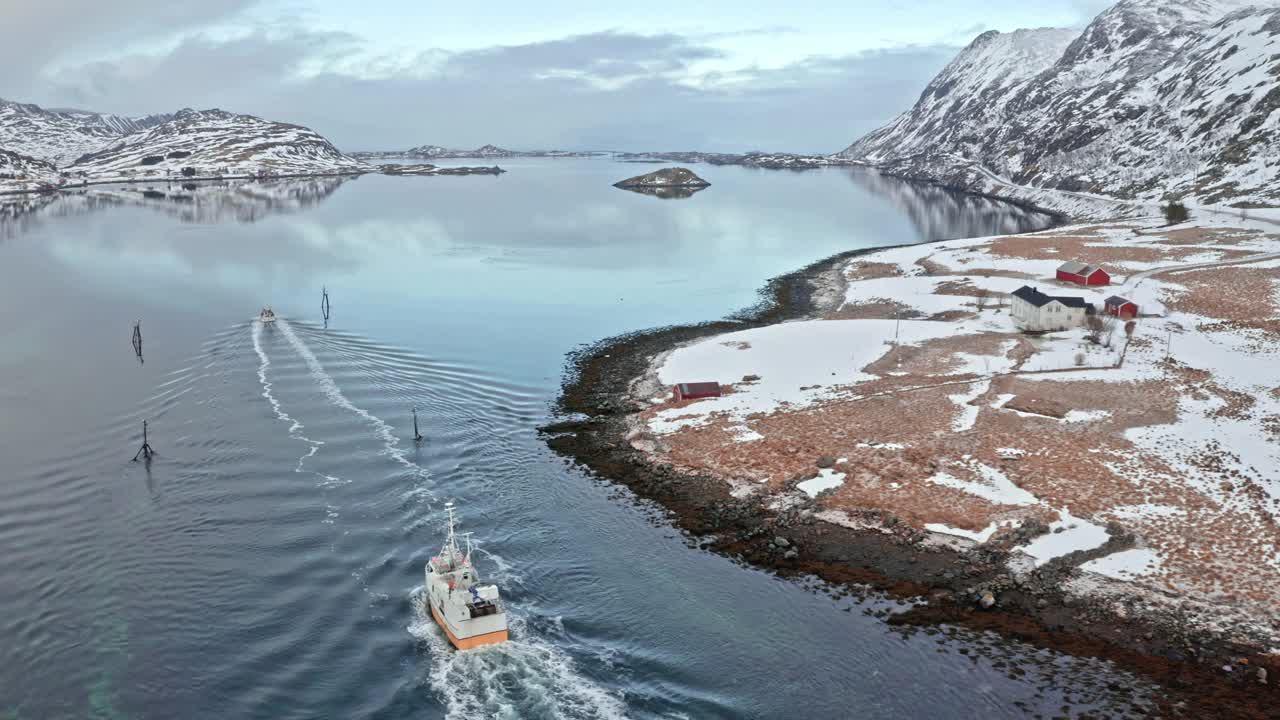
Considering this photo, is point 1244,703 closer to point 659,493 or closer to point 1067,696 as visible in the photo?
point 1067,696

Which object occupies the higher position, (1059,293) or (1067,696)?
(1059,293)

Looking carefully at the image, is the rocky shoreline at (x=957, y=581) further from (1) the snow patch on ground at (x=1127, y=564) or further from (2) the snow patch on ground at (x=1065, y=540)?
(1) the snow patch on ground at (x=1127, y=564)

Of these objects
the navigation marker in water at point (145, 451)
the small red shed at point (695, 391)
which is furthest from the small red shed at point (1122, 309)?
A: the navigation marker in water at point (145, 451)

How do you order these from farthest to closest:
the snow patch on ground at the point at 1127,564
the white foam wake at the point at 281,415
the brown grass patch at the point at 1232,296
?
the brown grass patch at the point at 1232,296 < the white foam wake at the point at 281,415 < the snow patch on ground at the point at 1127,564

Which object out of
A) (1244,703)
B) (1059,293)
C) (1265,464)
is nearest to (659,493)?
(1244,703)

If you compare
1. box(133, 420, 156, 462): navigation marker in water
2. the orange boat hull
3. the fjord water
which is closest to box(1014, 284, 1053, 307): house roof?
the fjord water

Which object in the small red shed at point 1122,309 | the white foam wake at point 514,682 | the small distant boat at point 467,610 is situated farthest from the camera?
the small red shed at point 1122,309

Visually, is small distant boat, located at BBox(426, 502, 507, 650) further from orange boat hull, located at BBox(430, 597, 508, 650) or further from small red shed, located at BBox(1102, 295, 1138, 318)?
small red shed, located at BBox(1102, 295, 1138, 318)
